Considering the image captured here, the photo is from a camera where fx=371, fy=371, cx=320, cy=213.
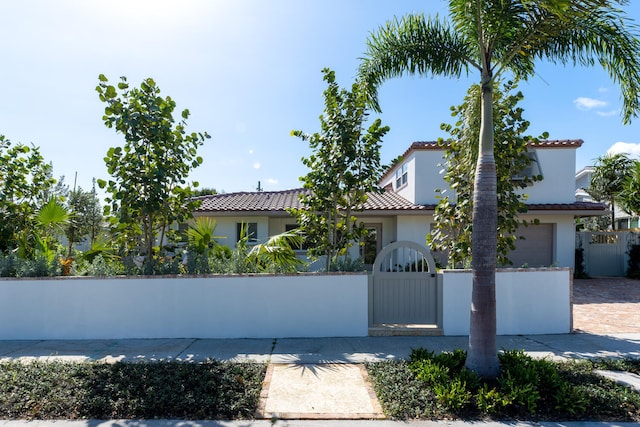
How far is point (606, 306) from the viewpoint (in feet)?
34.1

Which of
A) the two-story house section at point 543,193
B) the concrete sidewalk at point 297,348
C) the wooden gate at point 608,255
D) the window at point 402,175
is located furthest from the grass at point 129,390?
the wooden gate at point 608,255

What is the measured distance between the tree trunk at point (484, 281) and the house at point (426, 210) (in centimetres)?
812

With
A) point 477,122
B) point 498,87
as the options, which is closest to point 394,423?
point 477,122

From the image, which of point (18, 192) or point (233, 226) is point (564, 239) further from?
point (18, 192)

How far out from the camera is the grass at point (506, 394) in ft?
13.6

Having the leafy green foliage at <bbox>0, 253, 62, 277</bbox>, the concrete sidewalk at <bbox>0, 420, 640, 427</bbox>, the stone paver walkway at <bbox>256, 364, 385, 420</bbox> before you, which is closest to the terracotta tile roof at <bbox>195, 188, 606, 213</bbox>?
the leafy green foliage at <bbox>0, 253, 62, 277</bbox>

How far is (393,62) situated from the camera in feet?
22.6

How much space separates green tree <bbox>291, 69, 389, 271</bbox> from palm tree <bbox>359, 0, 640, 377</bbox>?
81 cm

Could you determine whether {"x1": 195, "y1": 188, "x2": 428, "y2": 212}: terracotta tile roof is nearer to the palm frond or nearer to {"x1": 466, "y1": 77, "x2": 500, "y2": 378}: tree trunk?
the palm frond

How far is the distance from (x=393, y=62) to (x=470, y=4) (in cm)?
168

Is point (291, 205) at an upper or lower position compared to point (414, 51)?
lower

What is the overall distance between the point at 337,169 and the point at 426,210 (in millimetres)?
6457

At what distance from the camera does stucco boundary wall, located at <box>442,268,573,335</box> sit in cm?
741

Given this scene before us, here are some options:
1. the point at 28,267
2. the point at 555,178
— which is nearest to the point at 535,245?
the point at 555,178
